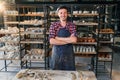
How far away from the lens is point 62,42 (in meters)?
2.91

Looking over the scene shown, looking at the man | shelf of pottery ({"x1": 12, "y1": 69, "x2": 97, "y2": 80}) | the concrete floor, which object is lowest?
the concrete floor

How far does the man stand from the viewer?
2.87 m

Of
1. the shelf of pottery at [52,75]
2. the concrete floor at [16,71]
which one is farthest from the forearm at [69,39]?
the concrete floor at [16,71]

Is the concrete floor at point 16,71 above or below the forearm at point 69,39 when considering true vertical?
below

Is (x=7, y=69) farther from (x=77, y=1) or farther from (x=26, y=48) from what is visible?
(x=77, y=1)

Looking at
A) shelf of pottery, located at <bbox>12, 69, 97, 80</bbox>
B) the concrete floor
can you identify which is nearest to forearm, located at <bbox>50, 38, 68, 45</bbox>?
shelf of pottery, located at <bbox>12, 69, 97, 80</bbox>

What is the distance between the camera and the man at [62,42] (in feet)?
9.41

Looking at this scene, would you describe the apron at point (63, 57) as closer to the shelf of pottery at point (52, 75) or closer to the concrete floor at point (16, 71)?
the shelf of pottery at point (52, 75)

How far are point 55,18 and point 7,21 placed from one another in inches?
80.1

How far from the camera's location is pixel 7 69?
17.4 feet

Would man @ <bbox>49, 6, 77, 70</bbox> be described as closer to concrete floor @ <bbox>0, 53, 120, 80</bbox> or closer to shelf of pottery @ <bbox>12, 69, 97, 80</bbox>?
shelf of pottery @ <bbox>12, 69, 97, 80</bbox>

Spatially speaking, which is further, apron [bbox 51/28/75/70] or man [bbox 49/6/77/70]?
apron [bbox 51/28/75/70]

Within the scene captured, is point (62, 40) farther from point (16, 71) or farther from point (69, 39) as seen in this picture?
point (16, 71)

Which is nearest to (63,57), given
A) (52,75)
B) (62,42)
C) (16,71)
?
(62,42)
